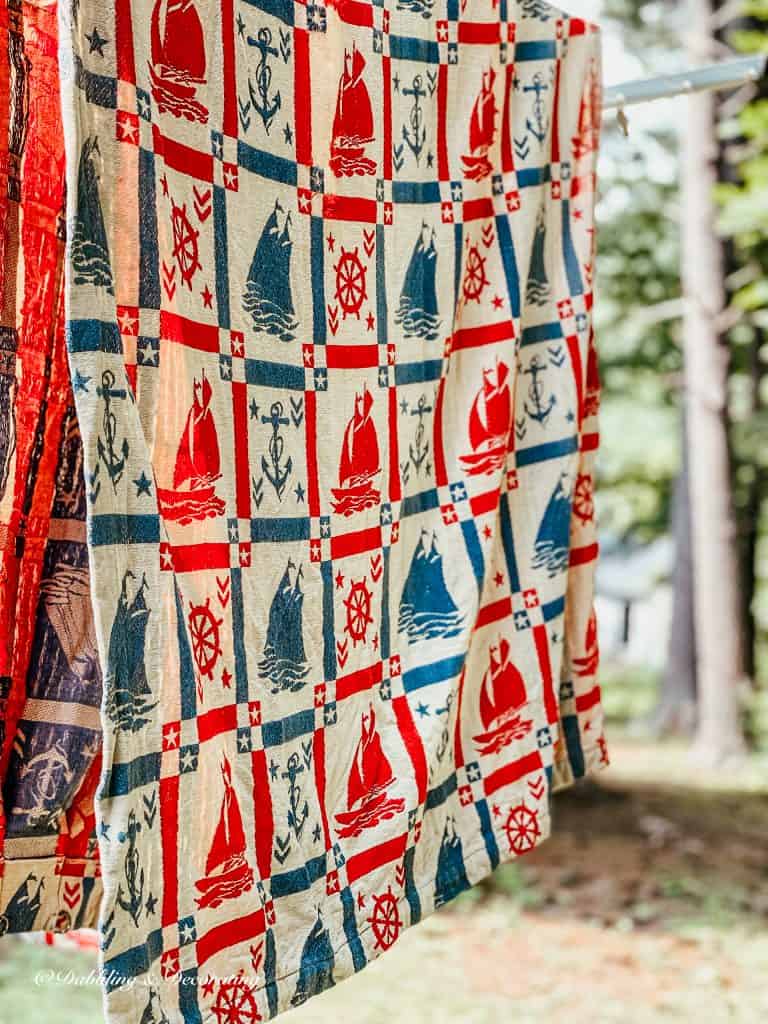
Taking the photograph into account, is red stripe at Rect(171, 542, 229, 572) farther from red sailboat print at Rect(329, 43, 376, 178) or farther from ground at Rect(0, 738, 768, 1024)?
ground at Rect(0, 738, 768, 1024)

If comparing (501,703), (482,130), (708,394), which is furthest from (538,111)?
(708,394)

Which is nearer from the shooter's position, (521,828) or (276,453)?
(276,453)

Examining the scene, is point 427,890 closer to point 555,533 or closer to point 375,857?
point 375,857

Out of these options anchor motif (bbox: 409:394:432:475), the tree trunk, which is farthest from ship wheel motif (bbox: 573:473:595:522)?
the tree trunk

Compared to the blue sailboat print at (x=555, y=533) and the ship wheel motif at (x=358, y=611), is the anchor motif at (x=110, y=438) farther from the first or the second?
the blue sailboat print at (x=555, y=533)

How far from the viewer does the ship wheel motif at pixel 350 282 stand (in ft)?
4.36

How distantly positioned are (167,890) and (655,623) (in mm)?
18192

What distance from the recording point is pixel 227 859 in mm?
1156

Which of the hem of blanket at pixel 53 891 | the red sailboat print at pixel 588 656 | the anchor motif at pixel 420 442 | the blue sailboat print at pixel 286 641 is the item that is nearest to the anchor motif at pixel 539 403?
the anchor motif at pixel 420 442

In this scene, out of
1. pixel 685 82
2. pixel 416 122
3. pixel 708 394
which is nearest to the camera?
pixel 416 122

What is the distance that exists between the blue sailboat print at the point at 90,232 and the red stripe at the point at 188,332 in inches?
3.4

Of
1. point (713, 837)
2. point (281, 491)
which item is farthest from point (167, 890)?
point (713, 837)

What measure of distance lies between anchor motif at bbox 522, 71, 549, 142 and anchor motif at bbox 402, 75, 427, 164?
23 cm

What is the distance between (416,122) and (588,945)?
11.5 ft
